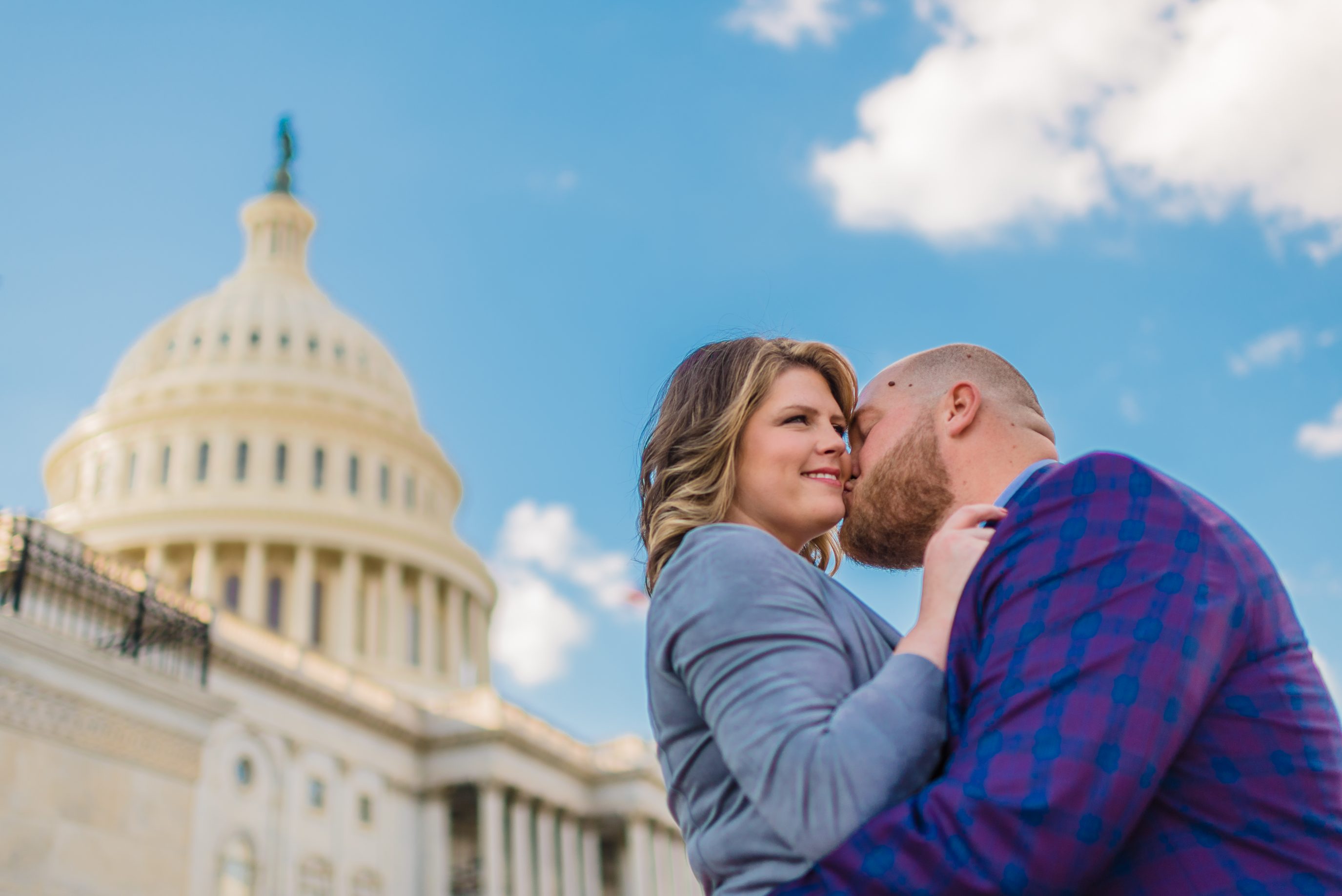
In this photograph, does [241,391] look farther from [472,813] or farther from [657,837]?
[657,837]

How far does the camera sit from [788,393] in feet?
10.6

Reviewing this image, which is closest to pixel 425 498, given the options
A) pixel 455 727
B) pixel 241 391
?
pixel 241 391

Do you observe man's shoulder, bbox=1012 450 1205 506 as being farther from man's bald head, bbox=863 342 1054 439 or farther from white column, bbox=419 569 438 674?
white column, bbox=419 569 438 674

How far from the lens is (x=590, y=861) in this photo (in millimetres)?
54594

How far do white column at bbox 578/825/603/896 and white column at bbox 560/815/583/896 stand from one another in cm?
24

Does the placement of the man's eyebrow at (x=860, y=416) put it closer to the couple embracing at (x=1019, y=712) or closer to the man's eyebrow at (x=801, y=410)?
the man's eyebrow at (x=801, y=410)

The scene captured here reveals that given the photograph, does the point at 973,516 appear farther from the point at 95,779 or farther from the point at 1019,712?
the point at 95,779

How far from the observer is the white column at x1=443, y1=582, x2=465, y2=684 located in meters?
63.5

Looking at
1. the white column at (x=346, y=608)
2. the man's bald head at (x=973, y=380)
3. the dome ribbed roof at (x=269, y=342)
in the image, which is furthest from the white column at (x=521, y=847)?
the man's bald head at (x=973, y=380)

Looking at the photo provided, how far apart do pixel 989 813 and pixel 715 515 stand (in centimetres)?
124

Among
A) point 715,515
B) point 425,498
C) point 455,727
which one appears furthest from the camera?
point 425,498

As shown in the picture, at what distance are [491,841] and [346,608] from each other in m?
15.8

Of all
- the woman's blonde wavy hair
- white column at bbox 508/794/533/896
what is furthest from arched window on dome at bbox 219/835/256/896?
the woman's blonde wavy hair

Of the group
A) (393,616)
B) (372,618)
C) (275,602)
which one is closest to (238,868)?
(275,602)
